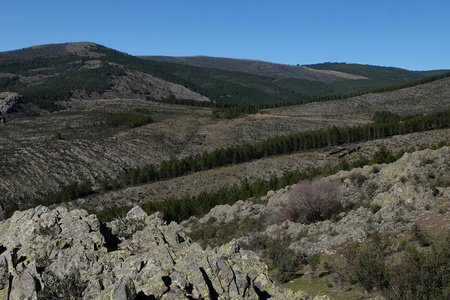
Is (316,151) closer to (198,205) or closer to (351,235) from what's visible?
(198,205)

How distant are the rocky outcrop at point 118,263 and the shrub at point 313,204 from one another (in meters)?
24.2

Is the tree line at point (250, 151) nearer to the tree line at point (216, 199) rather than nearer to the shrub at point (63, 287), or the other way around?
the tree line at point (216, 199)

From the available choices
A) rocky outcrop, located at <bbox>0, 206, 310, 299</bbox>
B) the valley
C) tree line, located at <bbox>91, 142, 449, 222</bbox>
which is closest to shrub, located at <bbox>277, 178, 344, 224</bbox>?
the valley

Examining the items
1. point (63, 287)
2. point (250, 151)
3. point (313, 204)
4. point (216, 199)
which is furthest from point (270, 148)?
point (63, 287)

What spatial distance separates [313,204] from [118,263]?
93.8ft

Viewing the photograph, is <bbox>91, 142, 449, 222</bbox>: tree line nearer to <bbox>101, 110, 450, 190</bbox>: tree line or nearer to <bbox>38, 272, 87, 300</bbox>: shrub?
<bbox>101, 110, 450, 190</bbox>: tree line

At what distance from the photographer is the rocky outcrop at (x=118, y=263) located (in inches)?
471

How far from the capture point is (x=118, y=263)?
13641mm

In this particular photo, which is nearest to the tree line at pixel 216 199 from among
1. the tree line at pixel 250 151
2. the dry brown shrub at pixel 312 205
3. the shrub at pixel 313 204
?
the dry brown shrub at pixel 312 205

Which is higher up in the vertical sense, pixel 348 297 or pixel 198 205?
pixel 348 297

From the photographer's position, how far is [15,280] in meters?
12.1

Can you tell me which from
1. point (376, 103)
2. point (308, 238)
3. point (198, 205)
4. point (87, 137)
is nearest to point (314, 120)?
point (376, 103)

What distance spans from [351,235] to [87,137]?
125 meters

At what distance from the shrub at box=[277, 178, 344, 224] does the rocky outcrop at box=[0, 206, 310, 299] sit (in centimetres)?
2421
